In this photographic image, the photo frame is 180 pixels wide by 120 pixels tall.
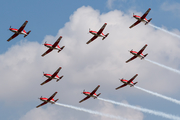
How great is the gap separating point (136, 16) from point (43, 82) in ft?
149

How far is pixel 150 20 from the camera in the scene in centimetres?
14900

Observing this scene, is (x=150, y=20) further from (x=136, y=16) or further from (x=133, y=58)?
(x=133, y=58)

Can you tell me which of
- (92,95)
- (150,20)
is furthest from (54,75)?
(150,20)

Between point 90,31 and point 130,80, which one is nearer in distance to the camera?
point 90,31

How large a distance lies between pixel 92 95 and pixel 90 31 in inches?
1003

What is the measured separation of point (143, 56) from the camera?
150 metres

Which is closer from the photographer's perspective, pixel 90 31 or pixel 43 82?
pixel 90 31

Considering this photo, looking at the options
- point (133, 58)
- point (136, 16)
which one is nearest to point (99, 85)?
point (133, 58)

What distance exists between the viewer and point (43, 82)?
6166 inches

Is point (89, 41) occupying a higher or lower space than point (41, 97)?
higher

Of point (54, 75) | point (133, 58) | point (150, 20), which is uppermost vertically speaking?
point (150, 20)

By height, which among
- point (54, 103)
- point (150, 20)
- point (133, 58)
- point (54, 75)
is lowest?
point (54, 103)

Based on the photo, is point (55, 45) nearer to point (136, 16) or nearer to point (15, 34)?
point (15, 34)

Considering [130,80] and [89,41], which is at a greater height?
[89,41]
